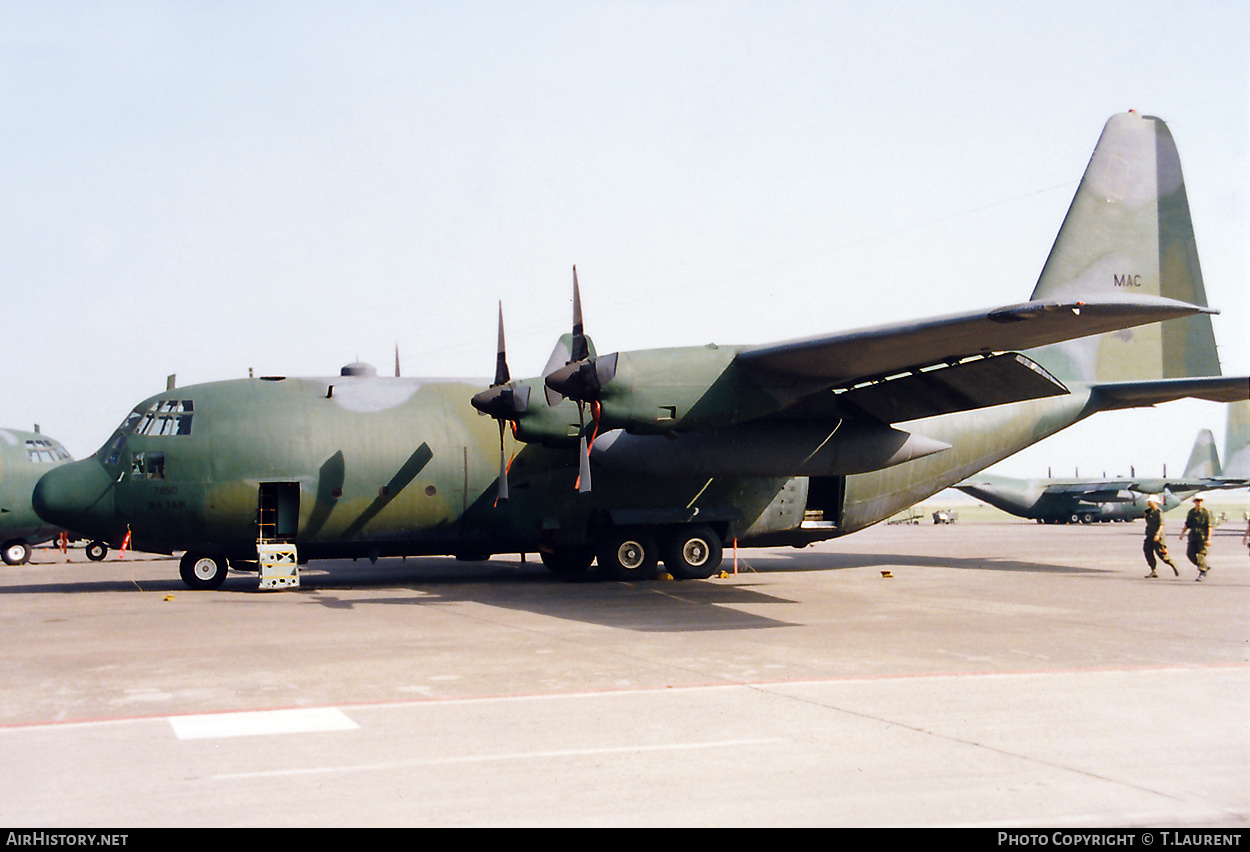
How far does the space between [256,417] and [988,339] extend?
553 inches

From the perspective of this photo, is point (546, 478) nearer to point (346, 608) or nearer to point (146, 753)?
point (346, 608)

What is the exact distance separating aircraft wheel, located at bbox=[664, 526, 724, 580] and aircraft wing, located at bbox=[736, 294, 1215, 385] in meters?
6.13

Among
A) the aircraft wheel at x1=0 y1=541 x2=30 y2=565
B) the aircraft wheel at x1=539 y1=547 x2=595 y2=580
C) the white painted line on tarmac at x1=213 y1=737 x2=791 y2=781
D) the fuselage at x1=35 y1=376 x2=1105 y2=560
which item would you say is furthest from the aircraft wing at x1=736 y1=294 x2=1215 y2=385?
the aircraft wheel at x1=0 y1=541 x2=30 y2=565

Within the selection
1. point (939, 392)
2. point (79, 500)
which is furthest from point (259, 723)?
point (79, 500)

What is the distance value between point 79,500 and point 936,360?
53.8 feet

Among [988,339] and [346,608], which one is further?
[346,608]

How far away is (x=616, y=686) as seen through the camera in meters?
10.0

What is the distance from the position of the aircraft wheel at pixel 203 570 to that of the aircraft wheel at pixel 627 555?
7825 millimetres

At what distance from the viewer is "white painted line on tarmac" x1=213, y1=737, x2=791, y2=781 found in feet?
22.1

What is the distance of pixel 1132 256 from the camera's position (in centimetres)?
2459

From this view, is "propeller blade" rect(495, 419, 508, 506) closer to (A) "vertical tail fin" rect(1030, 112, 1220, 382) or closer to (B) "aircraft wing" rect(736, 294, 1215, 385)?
(B) "aircraft wing" rect(736, 294, 1215, 385)

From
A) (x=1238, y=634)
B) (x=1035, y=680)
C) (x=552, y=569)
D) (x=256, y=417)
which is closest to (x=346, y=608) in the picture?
(x=256, y=417)
